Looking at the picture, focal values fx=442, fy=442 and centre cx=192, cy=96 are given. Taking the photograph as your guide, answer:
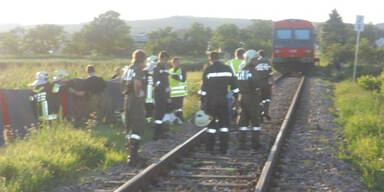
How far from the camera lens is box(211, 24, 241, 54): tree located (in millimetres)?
47875

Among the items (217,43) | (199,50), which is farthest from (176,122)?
(199,50)

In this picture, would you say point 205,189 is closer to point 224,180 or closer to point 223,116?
point 224,180

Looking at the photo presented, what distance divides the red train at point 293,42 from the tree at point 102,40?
212ft

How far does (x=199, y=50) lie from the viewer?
240ft

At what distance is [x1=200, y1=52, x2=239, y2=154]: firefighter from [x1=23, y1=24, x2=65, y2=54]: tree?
3676 inches

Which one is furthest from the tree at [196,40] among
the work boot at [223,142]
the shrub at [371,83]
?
the work boot at [223,142]

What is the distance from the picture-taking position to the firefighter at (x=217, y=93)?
8297 millimetres

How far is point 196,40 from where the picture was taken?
75062mm

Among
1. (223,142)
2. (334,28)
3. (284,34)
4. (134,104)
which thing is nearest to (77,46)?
(334,28)

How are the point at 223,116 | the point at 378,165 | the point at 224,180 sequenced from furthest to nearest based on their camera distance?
the point at 223,116 → the point at 378,165 → the point at 224,180

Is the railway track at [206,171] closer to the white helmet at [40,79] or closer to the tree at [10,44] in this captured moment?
the white helmet at [40,79]

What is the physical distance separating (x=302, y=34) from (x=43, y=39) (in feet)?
265

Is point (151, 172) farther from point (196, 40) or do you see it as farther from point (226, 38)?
point (196, 40)

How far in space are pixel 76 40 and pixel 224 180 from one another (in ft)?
303
